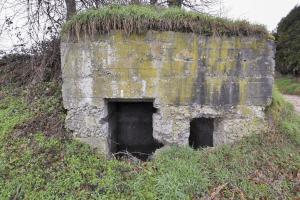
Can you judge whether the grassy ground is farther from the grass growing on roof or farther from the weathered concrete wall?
the grass growing on roof

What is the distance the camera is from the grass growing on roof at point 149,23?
4672mm

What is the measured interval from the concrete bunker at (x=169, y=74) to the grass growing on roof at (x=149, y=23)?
0.05ft

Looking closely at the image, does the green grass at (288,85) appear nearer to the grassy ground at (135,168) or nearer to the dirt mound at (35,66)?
the grassy ground at (135,168)

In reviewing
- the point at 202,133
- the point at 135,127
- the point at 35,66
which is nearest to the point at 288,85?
the point at 202,133

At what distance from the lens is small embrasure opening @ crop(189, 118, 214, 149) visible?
5.91 m

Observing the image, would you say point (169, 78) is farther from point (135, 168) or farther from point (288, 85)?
point (288, 85)

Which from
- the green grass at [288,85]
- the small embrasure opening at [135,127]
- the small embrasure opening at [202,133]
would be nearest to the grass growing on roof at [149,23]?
the small embrasure opening at [202,133]

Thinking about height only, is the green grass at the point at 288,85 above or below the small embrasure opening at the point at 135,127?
above

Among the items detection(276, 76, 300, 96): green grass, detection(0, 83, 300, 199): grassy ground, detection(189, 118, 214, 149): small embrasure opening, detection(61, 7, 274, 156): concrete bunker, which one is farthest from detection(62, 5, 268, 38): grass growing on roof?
detection(276, 76, 300, 96): green grass

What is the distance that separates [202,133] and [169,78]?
70.7 inches

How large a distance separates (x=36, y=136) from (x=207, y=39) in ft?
10.7

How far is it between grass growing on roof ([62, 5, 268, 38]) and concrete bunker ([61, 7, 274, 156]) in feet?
0.05

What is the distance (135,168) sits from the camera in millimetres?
4473

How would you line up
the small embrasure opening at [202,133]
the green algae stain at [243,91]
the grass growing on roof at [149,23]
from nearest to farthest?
1. the grass growing on roof at [149,23]
2. the green algae stain at [243,91]
3. the small embrasure opening at [202,133]
